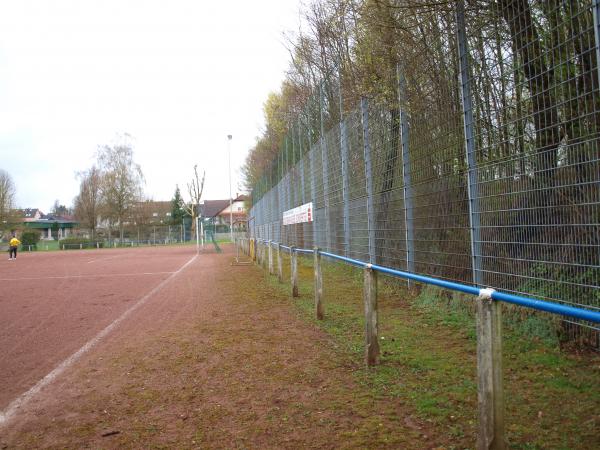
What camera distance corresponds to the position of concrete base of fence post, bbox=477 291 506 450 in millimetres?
2646

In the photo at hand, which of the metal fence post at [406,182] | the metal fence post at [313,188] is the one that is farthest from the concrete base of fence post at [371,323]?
the metal fence post at [313,188]

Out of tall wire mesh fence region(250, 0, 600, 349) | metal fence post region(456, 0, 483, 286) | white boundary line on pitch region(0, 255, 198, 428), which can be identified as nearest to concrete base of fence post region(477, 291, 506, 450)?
tall wire mesh fence region(250, 0, 600, 349)

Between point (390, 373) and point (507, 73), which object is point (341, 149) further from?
point (390, 373)

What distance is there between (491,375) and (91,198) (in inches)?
2548

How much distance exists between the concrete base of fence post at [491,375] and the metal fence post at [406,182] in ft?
15.5

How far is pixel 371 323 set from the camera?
4.72 meters

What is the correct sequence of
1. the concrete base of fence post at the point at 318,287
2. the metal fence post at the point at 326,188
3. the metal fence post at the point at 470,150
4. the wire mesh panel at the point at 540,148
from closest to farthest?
1. the wire mesh panel at the point at 540,148
2. the metal fence post at the point at 470,150
3. the concrete base of fence post at the point at 318,287
4. the metal fence post at the point at 326,188

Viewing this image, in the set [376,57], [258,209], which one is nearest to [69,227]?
[258,209]

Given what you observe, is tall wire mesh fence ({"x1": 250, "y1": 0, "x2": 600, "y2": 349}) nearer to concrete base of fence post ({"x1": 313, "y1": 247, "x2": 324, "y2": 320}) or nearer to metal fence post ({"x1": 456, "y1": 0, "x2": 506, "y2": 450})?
concrete base of fence post ({"x1": 313, "y1": 247, "x2": 324, "y2": 320})

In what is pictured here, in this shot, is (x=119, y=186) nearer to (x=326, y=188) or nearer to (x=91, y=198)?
(x=91, y=198)

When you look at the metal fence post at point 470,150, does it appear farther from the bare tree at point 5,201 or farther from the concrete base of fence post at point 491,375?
the bare tree at point 5,201

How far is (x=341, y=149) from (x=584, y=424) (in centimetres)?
815

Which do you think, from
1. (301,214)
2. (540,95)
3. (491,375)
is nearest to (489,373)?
(491,375)

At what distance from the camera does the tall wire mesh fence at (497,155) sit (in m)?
3.92
